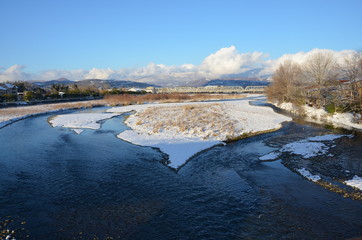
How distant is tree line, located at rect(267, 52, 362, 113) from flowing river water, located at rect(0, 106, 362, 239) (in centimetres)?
1584

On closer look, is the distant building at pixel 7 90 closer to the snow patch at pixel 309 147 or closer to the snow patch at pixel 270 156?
the snow patch at pixel 270 156

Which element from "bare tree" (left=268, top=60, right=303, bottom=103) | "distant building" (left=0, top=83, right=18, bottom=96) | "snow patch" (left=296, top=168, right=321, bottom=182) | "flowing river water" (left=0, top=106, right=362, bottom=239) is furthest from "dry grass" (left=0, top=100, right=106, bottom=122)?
"bare tree" (left=268, top=60, right=303, bottom=103)

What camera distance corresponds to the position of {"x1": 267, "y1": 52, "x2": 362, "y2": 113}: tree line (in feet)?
96.0

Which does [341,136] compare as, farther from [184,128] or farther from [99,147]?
[99,147]

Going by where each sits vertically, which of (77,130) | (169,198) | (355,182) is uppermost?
(77,130)

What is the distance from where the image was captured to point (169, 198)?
10.0 metres

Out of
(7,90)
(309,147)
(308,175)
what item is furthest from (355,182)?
(7,90)

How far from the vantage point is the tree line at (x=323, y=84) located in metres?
29.2

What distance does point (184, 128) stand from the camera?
917 inches

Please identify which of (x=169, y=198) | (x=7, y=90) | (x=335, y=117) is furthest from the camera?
(x=7, y=90)

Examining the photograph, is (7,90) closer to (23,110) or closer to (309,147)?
(23,110)

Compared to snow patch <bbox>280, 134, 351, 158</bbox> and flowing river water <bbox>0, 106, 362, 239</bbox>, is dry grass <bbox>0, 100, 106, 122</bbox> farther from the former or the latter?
snow patch <bbox>280, 134, 351, 158</bbox>

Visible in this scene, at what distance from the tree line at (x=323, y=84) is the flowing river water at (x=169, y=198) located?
15.8m

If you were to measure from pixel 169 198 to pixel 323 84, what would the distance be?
42655mm
